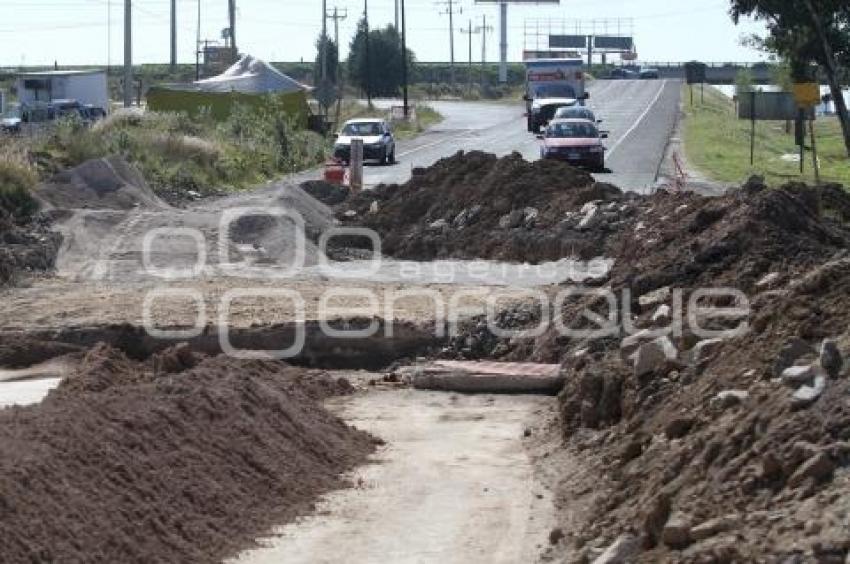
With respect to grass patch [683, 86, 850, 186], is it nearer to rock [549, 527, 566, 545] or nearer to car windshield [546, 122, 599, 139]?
car windshield [546, 122, 599, 139]

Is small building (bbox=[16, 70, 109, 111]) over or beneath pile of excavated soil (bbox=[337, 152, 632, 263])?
over

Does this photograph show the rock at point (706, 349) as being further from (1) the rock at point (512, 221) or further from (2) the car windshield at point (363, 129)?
(2) the car windshield at point (363, 129)

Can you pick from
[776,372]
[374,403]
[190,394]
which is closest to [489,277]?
[374,403]

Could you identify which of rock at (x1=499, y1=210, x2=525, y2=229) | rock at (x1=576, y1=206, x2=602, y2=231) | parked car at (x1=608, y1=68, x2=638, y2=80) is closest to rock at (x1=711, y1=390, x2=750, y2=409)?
rock at (x1=576, y1=206, x2=602, y2=231)

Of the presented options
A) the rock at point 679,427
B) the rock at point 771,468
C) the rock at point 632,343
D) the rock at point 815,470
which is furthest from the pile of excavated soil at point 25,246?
the rock at point 815,470

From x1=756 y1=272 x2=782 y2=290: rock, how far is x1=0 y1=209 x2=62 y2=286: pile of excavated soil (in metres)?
13.3

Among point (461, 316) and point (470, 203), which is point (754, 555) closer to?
point (461, 316)

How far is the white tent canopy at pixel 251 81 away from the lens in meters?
80.0

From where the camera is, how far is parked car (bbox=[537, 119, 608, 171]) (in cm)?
4947

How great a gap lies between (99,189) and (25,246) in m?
5.29

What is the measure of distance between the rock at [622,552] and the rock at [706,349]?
5.12 m

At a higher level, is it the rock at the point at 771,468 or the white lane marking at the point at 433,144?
the white lane marking at the point at 433,144

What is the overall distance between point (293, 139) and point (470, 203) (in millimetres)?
24233

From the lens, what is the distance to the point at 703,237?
22719 millimetres
